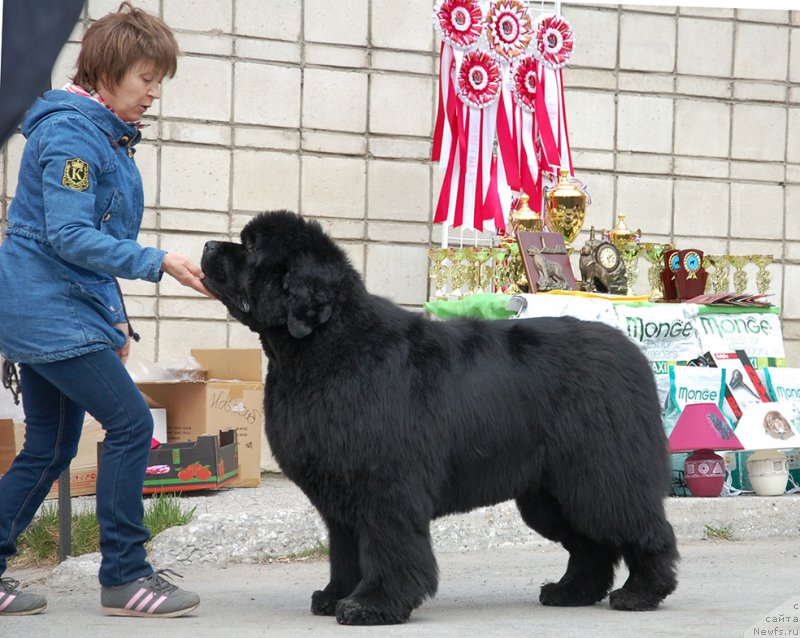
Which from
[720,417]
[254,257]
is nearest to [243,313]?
[254,257]

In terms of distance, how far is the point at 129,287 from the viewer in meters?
5.65

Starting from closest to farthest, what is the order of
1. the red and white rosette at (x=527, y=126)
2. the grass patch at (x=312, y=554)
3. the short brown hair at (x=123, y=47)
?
1. the short brown hair at (x=123, y=47)
2. the grass patch at (x=312, y=554)
3. the red and white rosette at (x=527, y=126)

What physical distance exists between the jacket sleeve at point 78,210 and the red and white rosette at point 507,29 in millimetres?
3168

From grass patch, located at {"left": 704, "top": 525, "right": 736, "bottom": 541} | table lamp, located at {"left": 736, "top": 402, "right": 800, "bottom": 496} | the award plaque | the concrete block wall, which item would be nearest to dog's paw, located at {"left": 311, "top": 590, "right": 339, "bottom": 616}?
grass patch, located at {"left": 704, "top": 525, "right": 736, "bottom": 541}

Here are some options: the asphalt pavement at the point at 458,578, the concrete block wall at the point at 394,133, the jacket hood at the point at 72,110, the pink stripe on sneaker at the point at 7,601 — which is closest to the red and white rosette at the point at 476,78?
the concrete block wall at the point at 394,133

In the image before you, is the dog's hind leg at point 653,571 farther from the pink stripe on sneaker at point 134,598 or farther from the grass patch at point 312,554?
the grass patch at point 312,554

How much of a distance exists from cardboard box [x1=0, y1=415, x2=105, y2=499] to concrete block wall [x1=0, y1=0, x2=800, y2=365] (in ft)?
3.38

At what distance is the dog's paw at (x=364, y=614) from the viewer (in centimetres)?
301

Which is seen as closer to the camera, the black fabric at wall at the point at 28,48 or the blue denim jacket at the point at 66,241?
the black fabric at wall at the point at 28,48

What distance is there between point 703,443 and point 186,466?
2.11 meters

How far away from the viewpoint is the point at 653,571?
10.7ft

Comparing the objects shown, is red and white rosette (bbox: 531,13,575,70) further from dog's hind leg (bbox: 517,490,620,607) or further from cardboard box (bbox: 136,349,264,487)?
dog's hind leg (bbox: 517,490,620,607)

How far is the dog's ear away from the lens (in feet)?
9.89

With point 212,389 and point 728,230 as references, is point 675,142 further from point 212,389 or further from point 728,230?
point 212,389
